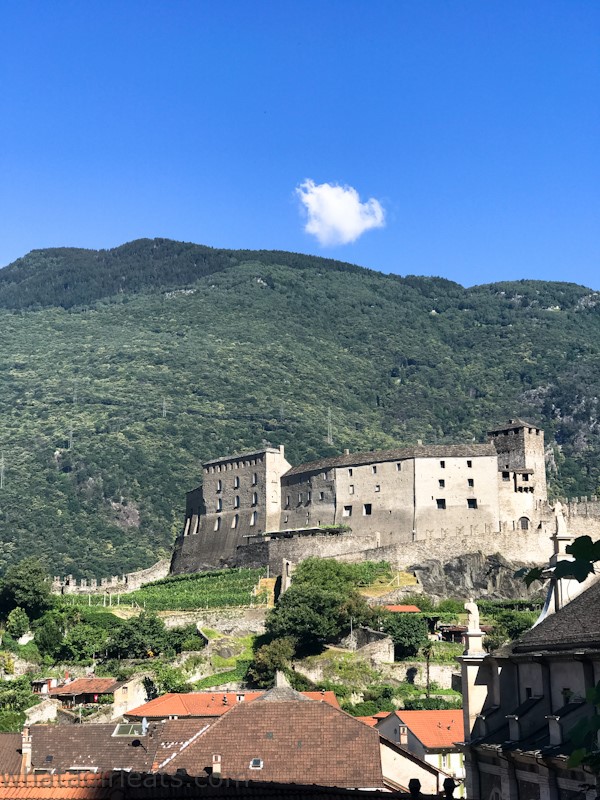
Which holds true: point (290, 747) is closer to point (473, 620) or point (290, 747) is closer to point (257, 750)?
point (257, 750)

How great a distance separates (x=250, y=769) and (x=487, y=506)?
6836cm

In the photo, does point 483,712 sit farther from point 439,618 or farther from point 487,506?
point 487,506

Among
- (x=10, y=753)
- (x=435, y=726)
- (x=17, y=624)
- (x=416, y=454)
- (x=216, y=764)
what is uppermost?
(x=416, y=454)

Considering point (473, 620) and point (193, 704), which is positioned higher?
point (473, 620)

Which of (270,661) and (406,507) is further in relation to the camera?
(406,507)

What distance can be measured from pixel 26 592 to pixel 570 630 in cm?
6997

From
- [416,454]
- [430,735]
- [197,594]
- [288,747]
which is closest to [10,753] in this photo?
[288,747]

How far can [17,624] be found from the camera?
87250mm

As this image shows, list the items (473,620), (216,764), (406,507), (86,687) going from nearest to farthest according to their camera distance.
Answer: (473,620), (216,764), (86,687), (406,507)

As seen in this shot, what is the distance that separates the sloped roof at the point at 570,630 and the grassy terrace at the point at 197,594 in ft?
214

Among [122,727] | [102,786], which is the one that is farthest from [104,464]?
[102,786]

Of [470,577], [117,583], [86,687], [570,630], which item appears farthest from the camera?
[117,583]

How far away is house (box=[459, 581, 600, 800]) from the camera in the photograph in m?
24.1

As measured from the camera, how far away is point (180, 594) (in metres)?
101
